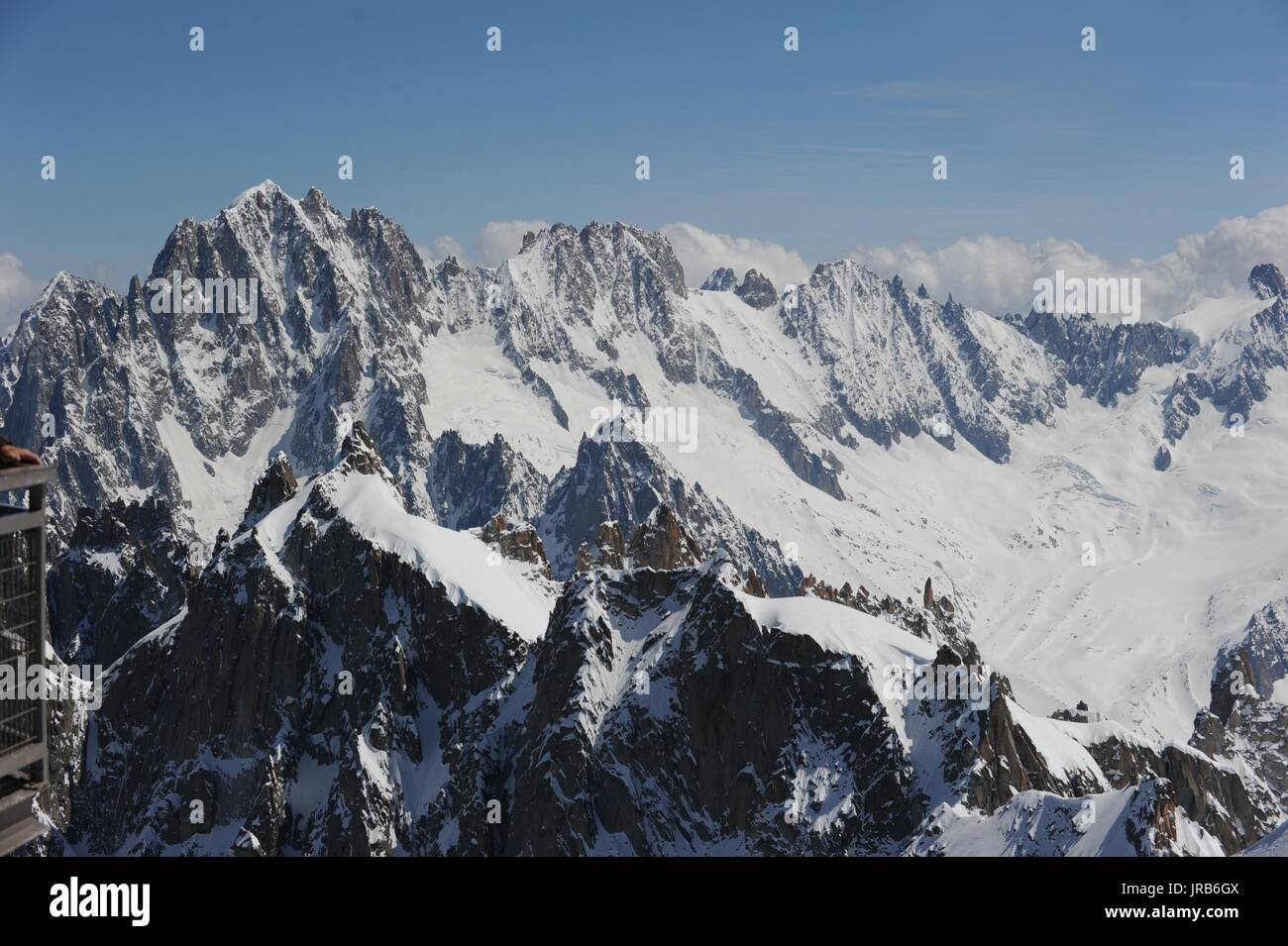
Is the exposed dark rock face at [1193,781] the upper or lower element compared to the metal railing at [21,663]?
lower

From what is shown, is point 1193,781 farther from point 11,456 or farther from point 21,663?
point 11,456

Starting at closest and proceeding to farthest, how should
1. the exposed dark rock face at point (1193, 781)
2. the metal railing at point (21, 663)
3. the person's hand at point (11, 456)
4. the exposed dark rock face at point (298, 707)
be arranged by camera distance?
1. the person's hand at point (11, 456)
2. the metal railing at point (21, 663)
3. the exposed dark rock face at point (1193, 781)
4. the exposed dark rock face at point (298, 707)

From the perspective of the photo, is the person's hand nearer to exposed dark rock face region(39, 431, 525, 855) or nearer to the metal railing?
the metal railing

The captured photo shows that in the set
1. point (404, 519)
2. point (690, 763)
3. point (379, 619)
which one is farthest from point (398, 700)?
point (690, 763)

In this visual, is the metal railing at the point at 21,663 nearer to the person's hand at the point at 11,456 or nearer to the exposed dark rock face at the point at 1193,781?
the person's hand at the point at 11,456

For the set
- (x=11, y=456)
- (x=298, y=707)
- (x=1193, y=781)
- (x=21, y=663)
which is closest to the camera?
(x=11, y=456)

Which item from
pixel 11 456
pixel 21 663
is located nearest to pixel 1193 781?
pixel 21 663

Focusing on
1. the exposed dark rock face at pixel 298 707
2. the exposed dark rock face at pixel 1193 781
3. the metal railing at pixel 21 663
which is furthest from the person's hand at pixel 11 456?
the exposed dark rock face at pixel 1193 781
